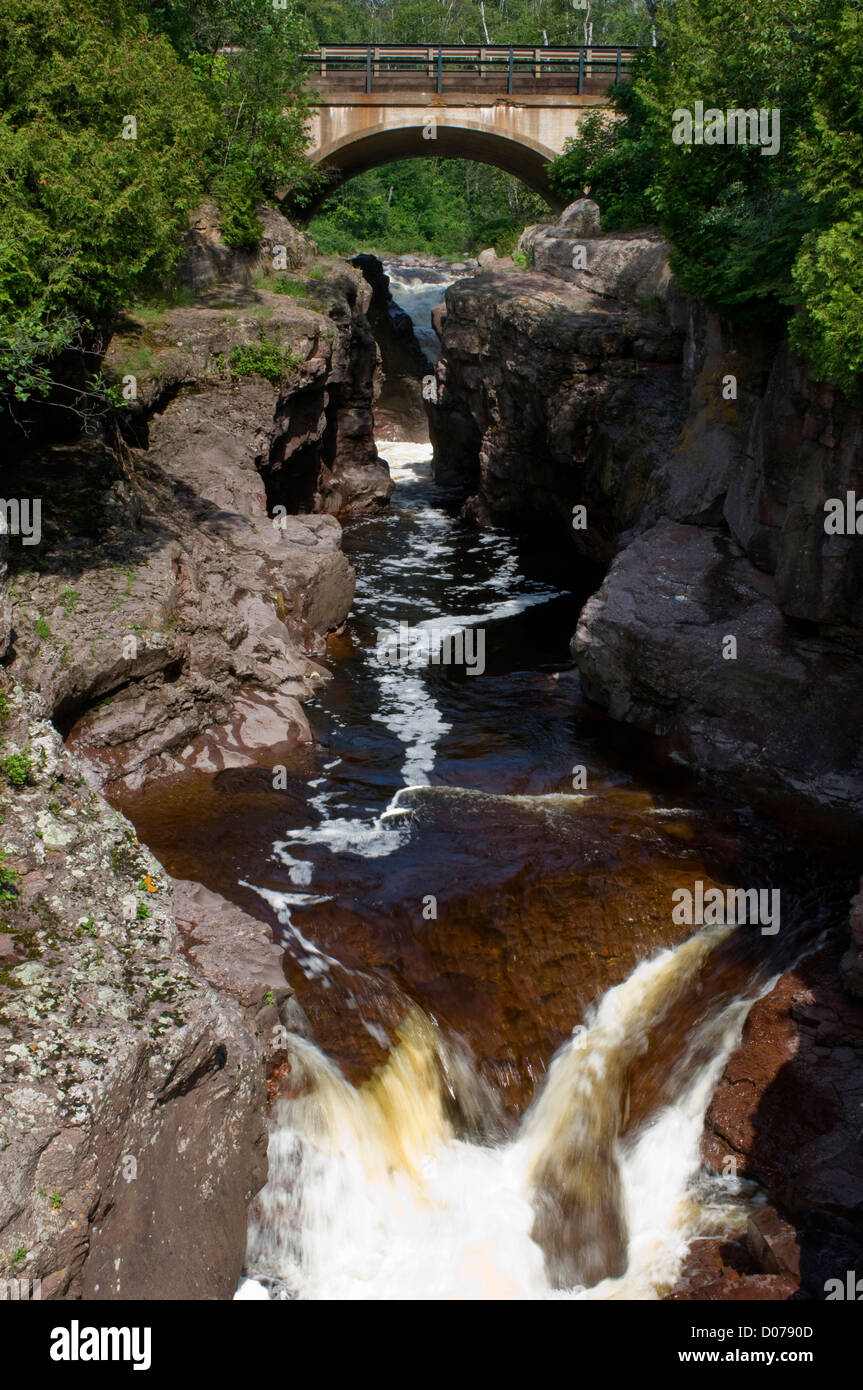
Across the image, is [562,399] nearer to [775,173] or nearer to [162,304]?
[775,173]

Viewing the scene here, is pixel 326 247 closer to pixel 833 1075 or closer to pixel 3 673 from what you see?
pixel 3 673

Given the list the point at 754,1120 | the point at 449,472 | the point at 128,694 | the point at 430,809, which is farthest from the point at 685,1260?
the point at 449,472

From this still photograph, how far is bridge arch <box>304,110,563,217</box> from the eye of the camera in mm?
31266

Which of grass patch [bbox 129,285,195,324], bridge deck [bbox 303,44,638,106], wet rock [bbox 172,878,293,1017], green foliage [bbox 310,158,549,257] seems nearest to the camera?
wet rock [bbox 172,878,293,1017]

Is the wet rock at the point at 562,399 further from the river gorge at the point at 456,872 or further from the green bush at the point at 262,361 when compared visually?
the green bush at the point at 262,361

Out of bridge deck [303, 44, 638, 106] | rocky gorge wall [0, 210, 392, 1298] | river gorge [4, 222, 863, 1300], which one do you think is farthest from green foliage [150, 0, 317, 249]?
river gorge [4, 222, 863, 1300]

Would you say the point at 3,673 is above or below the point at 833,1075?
above

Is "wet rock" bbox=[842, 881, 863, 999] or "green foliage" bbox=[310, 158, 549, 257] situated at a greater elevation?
"green foliage" bbox=[310, 158, 549, 257]

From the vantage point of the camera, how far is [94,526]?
1350cm

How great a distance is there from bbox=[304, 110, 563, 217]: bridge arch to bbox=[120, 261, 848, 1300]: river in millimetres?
24397

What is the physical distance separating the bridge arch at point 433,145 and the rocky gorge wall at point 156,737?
328 inches

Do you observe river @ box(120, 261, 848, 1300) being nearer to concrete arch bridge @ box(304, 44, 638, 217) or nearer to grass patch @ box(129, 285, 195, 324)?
grass patch @ box(129, 285, 195, 324)

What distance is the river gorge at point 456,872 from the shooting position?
7.53m
